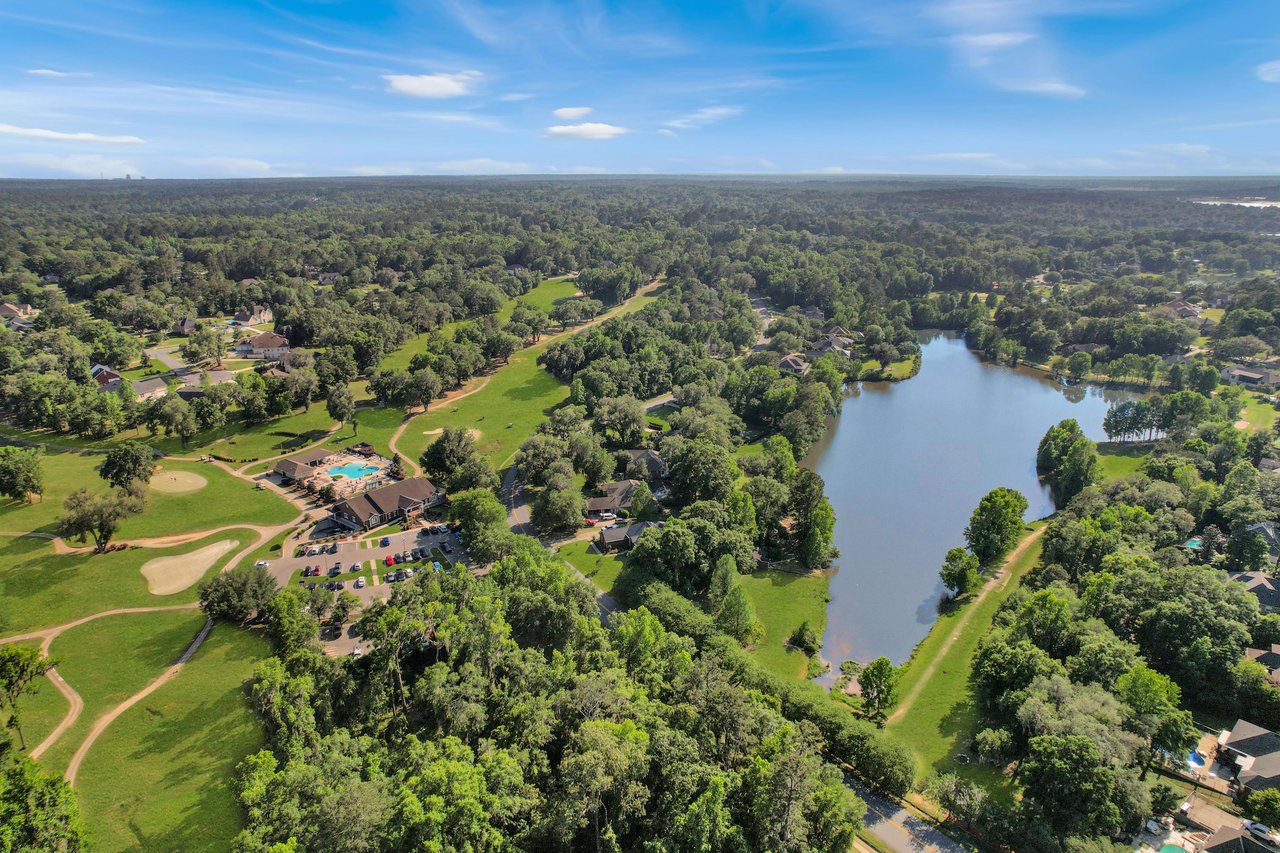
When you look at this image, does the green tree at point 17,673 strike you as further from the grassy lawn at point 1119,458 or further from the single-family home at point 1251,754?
the grassy lawn at point 1119,458

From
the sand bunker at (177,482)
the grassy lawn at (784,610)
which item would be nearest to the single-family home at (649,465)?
the grassy lawn at (784,610)

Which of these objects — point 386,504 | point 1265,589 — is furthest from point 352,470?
point 1265,589

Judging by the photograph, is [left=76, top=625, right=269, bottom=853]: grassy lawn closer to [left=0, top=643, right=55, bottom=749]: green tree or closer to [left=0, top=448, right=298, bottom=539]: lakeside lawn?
[left=0, top=643, right=55, bottom=749]: green tree

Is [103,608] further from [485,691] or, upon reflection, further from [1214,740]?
[1214,740]

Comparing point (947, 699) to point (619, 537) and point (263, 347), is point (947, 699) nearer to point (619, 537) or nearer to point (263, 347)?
point (619, 537)

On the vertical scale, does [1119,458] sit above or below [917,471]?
above

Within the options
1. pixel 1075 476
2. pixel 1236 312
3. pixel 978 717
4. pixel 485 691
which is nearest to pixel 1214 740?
pixel 978 717
